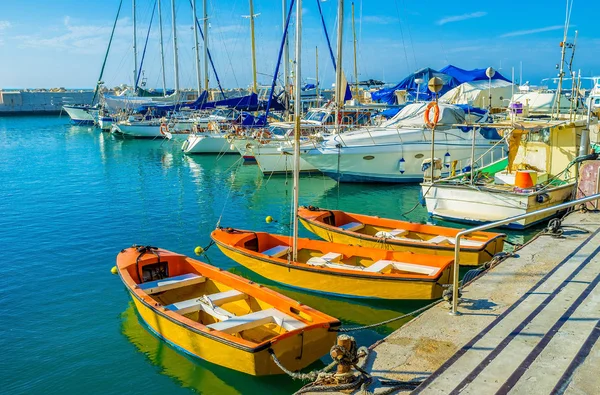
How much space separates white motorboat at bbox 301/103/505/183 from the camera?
73.6 feet

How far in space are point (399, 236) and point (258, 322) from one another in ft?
18.6

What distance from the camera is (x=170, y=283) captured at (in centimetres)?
990

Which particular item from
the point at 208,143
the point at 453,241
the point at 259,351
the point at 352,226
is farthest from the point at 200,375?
the point at 208,143

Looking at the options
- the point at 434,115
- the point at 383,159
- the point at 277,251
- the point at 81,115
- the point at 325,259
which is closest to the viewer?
the point at 325,259

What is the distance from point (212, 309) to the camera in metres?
8.75

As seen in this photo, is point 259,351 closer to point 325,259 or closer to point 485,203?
point 325,259

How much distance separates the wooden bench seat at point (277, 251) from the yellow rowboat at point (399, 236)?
1688 mm

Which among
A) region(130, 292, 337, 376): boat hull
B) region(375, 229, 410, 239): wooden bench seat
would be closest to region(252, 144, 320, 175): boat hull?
region(375, 229, 410, 239): wooden bench seat

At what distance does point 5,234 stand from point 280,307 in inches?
483

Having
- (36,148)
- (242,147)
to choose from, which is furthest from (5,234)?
(36,148)

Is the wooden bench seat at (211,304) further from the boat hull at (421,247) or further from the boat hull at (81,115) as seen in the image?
the boat hull at (81,115)

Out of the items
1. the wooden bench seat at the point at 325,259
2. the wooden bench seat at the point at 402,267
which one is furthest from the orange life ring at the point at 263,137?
the wooden bench seat at the point at 402,267

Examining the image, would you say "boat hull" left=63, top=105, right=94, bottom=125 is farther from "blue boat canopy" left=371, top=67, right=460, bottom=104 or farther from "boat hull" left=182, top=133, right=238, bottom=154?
"blue boat canopy" left=371, top=67, right=460, bottom=104

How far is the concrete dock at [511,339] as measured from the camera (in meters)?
4.99
